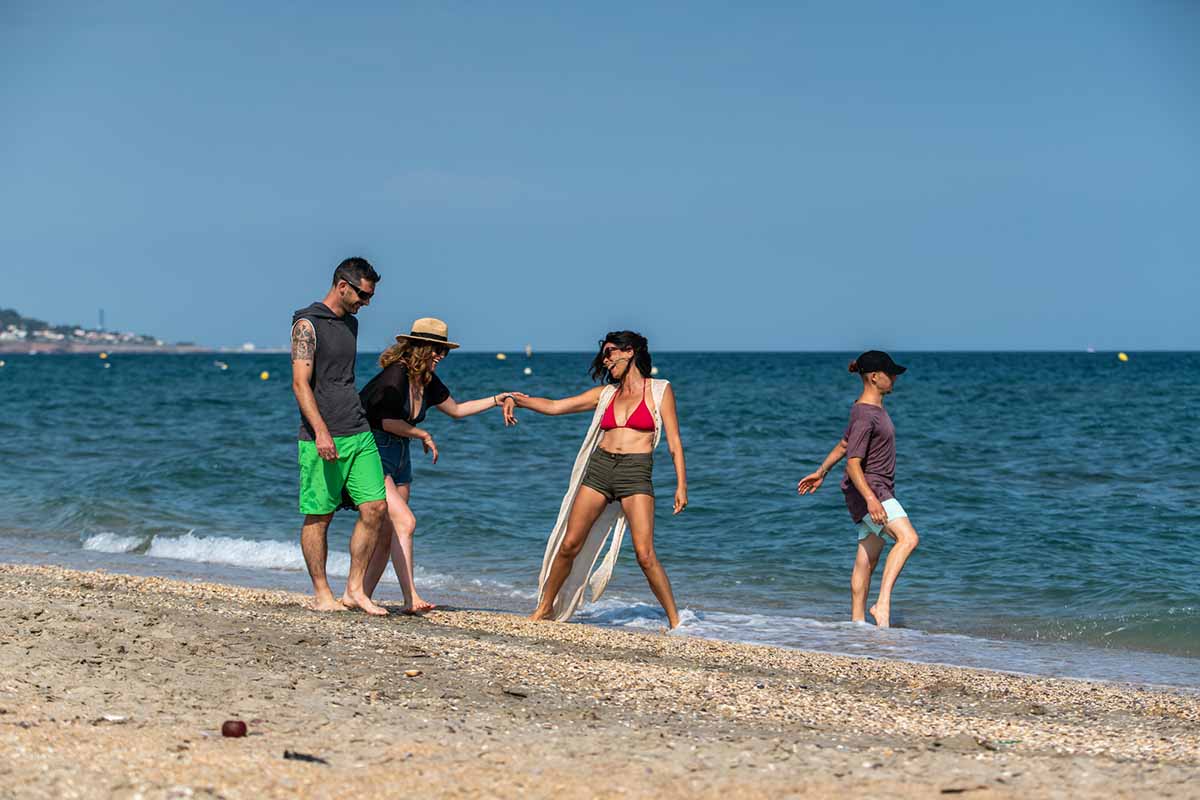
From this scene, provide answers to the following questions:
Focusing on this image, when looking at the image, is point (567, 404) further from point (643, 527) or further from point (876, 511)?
point (876, 511)

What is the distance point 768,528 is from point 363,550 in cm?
623

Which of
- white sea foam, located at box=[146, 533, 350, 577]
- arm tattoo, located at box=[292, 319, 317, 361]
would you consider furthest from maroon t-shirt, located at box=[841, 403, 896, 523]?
white sea foam, located at box=[146, 533, 350, 577]

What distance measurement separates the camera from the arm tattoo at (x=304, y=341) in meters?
6.77

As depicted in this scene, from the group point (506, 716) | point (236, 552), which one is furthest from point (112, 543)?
point (506, 716)

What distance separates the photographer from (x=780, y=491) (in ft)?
50.6

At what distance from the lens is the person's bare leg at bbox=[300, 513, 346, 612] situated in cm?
719

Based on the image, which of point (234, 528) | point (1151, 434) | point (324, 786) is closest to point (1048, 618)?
point (324, 786)

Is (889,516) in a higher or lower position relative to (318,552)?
higher

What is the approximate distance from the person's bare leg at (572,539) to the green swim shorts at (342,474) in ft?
4.17

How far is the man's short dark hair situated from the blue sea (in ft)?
10.0

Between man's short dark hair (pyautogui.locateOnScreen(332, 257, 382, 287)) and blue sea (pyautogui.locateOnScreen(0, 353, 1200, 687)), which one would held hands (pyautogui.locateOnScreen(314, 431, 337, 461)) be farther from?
blue sea (pyautogui.locateOnScreen(0, 353, 1200, 687))

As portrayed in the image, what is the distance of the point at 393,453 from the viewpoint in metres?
7.48

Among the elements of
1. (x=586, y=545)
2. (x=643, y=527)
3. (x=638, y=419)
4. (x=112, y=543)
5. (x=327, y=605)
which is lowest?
(x=112, y=543)

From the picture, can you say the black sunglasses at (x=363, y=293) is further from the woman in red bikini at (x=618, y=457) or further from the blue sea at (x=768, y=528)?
the blue sea at (x=768, y=528)
